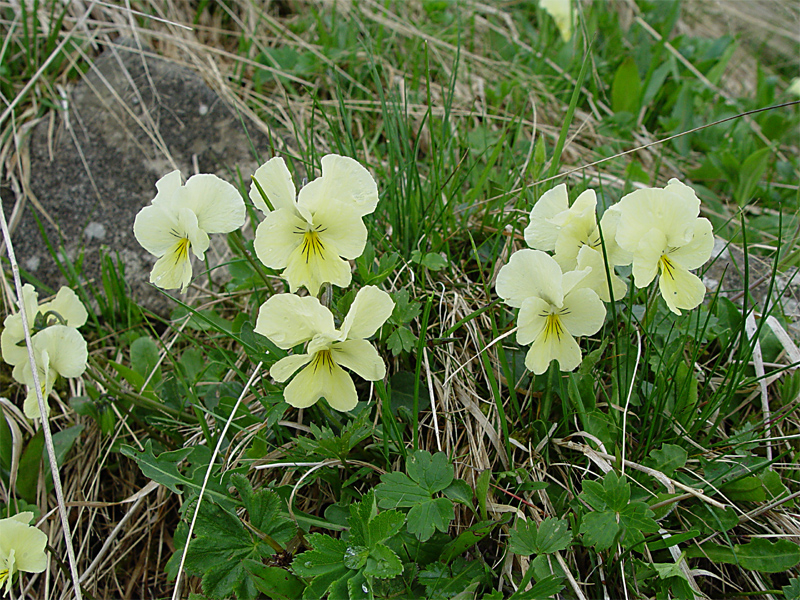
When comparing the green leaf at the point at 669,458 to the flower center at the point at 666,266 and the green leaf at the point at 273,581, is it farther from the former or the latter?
the green leaf at the point at 273,581

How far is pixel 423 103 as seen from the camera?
2809 mm

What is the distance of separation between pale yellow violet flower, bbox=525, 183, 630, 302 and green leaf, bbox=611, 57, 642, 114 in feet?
6.01

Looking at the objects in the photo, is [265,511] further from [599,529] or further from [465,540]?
[599,529]

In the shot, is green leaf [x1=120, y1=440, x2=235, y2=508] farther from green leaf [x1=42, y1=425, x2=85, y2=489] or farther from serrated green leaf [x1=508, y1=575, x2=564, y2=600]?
serrated green leaf [x1=508, y1=575, x2=564, y2=600]

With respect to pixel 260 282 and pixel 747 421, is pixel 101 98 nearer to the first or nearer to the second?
pixel 260 282

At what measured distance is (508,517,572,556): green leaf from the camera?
3.85ft

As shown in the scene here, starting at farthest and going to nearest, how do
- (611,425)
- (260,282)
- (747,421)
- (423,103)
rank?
(423,103)
(260,282)
(747,421)
(611,425)

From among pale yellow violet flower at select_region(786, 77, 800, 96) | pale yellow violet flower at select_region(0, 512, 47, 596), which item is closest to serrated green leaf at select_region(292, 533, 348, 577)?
pale yellow violet flower at select_region(0, 512, 47, 596)

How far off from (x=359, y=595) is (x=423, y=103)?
2.27 meters

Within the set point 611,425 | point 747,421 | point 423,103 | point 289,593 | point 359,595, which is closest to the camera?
point 359,595

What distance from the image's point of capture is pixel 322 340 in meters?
1.12

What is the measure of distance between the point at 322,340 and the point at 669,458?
829 mm

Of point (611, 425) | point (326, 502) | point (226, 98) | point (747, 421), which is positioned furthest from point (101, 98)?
point (747, 421)

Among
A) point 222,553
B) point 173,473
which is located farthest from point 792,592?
point 173,473
